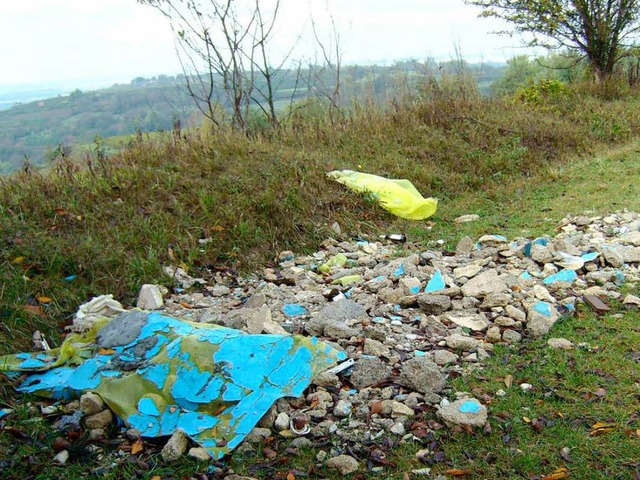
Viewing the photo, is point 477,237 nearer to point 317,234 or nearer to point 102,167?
point 317,234

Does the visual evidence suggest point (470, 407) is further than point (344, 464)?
Yes

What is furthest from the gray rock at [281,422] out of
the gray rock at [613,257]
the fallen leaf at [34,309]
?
the gray rock at [613,257]

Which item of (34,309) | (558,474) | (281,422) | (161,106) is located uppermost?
(161,106)

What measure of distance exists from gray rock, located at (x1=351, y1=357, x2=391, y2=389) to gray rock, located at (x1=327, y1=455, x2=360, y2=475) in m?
0.47

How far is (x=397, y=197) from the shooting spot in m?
5.52

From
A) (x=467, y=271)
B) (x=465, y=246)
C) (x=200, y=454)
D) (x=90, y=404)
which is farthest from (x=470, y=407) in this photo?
(x=465, y=246)

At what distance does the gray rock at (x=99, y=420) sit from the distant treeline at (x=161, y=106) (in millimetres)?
3893

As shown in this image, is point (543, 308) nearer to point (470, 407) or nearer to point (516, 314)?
point (516, 314)

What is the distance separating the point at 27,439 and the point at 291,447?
110 centimetres

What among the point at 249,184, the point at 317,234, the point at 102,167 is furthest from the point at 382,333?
the point at 102,167

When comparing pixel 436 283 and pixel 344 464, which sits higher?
pixel 436 283

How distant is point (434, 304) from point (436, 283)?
286mm

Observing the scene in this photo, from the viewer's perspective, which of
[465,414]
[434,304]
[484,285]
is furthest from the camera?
[484,285]

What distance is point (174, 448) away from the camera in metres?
2.19
